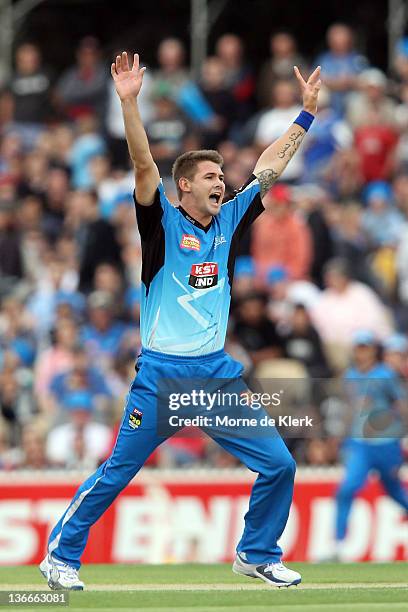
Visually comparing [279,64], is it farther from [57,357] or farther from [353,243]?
[57,357]

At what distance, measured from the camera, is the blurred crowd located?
16.1 metres

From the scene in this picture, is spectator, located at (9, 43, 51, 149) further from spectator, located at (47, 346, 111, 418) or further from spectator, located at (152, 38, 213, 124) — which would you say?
spectator, located at (47, 346, 111, 418)

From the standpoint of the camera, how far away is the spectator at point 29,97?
20734mm

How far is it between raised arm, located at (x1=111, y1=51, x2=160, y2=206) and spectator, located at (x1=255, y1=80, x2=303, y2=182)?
374 inches

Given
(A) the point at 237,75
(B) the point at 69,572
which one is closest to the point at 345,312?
(A) the point at 237,75

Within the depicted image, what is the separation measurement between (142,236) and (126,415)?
108 cm

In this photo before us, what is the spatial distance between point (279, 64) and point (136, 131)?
11.2 m

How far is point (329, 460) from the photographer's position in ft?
50.3

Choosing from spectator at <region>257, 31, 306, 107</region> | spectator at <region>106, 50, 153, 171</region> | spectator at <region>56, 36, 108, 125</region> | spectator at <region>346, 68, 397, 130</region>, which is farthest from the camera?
spectator at <region>56, 36, 108, 125</region>

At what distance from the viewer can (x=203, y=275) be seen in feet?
30.8

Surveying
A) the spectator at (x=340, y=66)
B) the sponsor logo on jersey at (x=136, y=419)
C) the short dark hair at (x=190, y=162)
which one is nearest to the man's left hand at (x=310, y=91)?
the short dark hair at (x=190, y=162)

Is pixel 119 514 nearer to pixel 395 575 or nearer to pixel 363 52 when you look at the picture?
pixel 395 575

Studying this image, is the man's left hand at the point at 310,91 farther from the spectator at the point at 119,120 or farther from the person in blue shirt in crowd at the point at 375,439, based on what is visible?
the spectator at the point at 119,120

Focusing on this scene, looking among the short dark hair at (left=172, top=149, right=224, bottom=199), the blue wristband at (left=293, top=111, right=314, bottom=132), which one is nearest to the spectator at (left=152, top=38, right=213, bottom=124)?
the blue wristband at (left=293, top=111, right=314, bottom=132)
